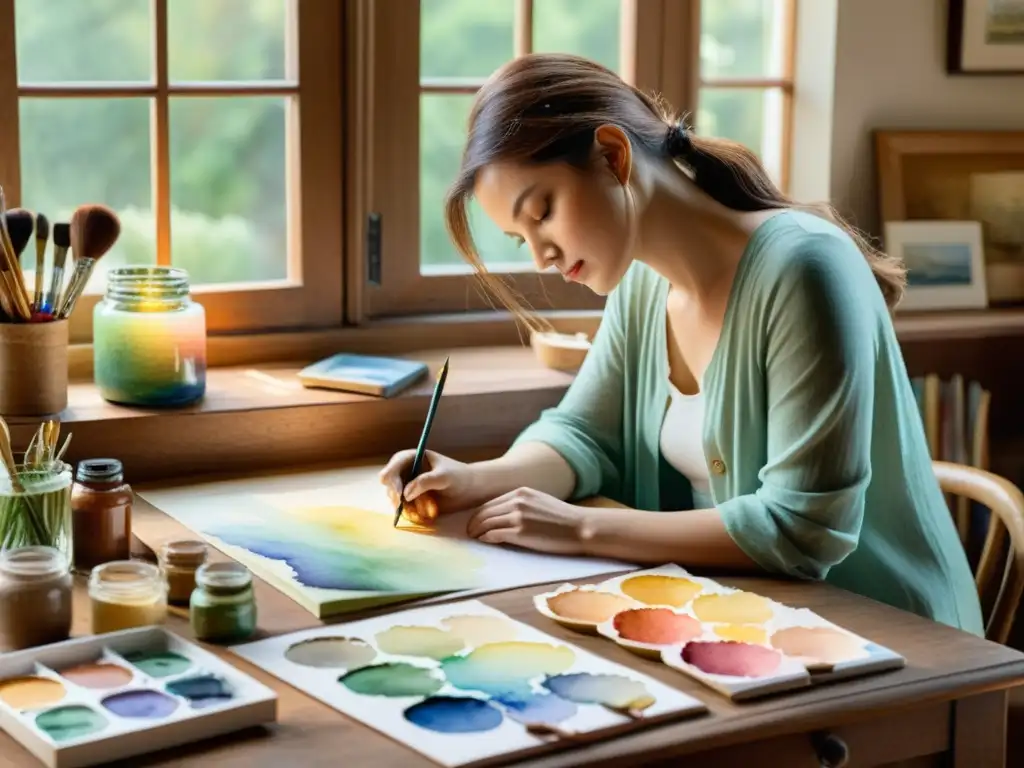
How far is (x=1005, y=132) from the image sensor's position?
9.78 feet

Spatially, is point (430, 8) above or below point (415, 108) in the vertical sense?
above

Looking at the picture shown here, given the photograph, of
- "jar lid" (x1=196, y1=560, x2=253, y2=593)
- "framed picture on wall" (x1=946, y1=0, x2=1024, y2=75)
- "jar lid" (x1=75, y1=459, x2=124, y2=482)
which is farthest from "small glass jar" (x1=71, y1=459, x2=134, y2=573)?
"framed picture on wall" (x1=946, y1=0, x2=1024, y2=75)

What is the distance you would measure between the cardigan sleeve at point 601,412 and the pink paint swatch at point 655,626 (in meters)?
0.54

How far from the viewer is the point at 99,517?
179 centimetres

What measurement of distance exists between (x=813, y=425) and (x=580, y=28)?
1.16 meters

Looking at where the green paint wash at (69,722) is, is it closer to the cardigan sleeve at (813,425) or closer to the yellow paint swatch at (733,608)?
the yellow paint swatch at (733,608)

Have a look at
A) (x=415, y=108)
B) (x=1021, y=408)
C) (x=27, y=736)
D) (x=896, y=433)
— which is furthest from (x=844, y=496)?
(x=1021, y=408)

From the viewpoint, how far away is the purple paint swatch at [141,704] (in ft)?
4.51

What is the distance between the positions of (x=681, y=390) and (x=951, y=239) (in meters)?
1.03

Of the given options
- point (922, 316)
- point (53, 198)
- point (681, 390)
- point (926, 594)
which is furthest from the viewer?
point (922, 316)

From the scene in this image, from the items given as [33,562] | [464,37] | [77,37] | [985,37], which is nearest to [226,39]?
[77,37]

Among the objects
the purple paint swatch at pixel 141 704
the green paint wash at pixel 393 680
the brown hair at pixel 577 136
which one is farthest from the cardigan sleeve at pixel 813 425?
the purple paint swatch at pixel 141 704

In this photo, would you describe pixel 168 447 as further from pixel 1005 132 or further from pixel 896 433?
pixel 1005 132

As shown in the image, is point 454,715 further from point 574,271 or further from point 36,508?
point 574,271
